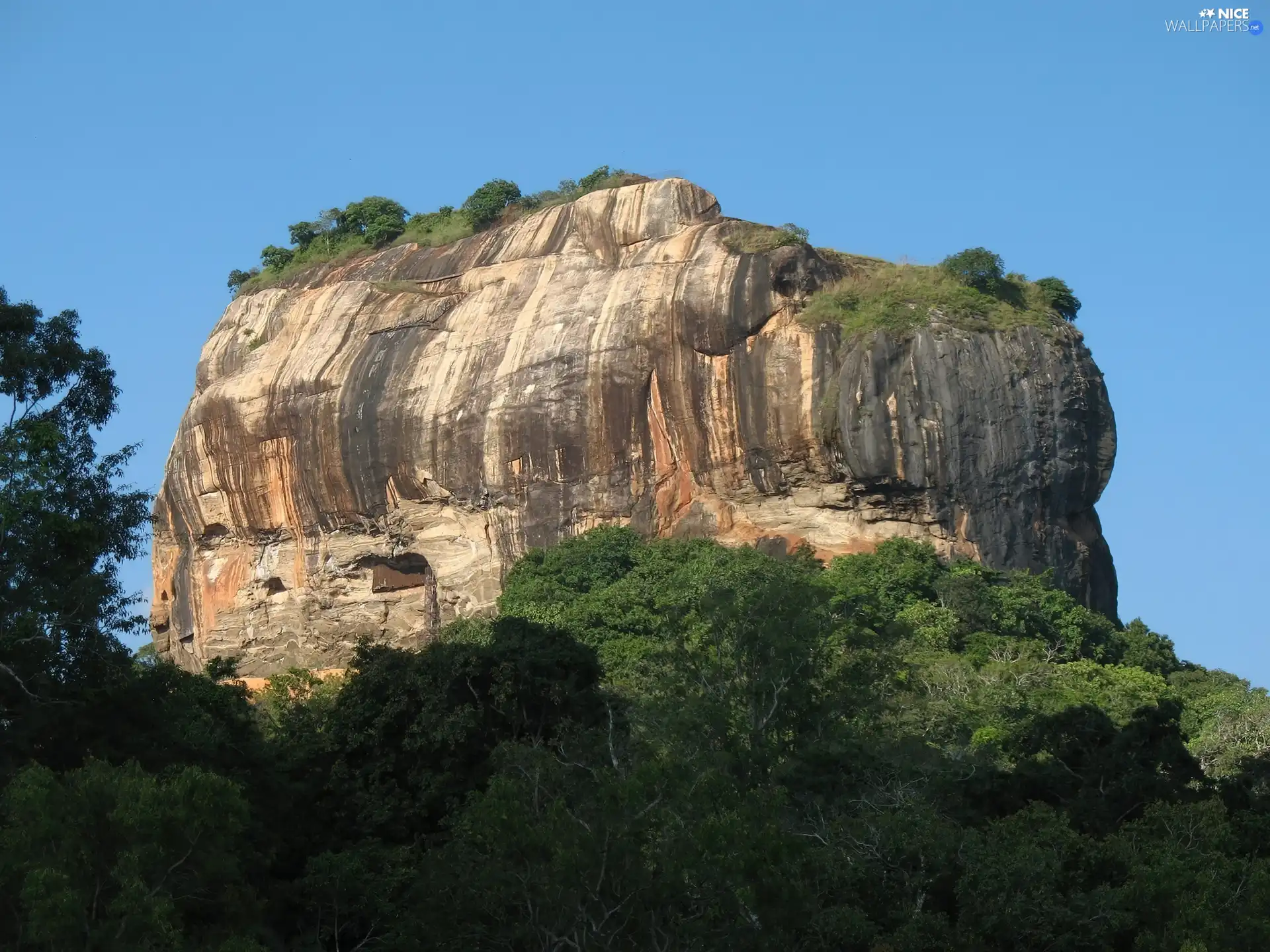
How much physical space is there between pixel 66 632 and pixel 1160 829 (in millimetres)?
11740

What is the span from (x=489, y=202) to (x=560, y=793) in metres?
32.2

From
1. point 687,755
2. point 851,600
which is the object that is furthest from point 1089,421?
point 687,755

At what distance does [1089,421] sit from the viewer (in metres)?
46.2

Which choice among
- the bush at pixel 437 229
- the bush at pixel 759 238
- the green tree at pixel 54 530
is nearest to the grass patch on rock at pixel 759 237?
the bush at pixel 759 238

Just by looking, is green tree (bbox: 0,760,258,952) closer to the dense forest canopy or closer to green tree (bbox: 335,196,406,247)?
the dense forest canopy

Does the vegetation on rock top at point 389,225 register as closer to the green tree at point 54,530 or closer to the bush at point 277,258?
the bush at point 277,258

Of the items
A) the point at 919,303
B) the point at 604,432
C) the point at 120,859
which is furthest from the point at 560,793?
the point at 919,303

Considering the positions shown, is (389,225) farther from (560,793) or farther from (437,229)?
(560,793)

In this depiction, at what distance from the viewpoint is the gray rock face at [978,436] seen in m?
44.4

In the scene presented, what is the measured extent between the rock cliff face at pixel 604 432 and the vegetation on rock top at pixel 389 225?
1361 millimetres

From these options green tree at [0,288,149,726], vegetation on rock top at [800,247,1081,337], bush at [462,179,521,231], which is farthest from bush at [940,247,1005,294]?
green tree at [0,288,149,726]

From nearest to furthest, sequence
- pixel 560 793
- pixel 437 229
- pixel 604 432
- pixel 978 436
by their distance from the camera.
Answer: pixel 560 793 < pixel 978 436 < pixel 604 432 < pixel 437 229

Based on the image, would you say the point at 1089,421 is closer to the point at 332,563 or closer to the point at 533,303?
the point at 533,303

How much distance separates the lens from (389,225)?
177 ft
